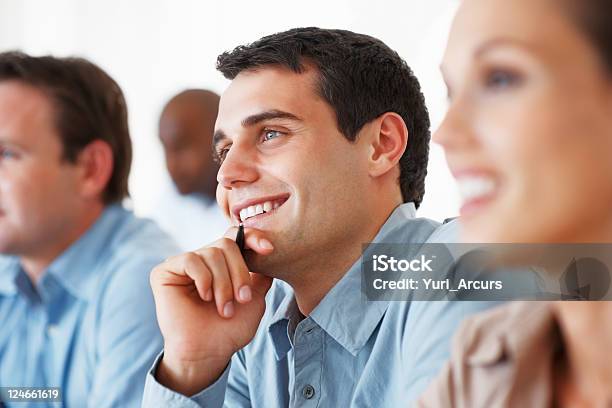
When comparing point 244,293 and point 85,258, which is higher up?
point 85,258

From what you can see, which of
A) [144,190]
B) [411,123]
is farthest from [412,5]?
[144,190]

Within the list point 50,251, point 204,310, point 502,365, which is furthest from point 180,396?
point 50,251

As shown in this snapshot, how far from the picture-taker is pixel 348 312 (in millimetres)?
932

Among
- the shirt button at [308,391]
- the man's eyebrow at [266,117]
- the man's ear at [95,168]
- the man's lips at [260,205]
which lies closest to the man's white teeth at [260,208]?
the man's lips at [260,205]

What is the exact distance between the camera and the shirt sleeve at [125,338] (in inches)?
45.0

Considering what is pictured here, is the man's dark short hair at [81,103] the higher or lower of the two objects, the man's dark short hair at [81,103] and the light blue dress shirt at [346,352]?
the higher

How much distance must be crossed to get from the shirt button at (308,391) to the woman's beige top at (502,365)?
32 centimetres

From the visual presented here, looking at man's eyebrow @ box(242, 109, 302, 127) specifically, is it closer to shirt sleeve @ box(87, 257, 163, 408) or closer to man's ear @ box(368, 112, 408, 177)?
man's ear @ box(368, 112, 408, 177)

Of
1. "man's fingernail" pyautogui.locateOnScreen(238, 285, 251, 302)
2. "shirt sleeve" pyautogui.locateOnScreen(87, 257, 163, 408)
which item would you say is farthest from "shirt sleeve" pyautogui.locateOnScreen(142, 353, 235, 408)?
"shirt sleeve" pyautogui.locateOnScreen(87, 257, 163, 408)

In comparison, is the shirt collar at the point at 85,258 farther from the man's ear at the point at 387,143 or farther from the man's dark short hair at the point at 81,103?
the man's ear at the point at 387,143

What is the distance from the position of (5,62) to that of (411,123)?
726 mm

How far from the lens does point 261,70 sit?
3.18 ft

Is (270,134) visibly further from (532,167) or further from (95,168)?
(95,168)

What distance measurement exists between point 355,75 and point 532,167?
0.37 m
